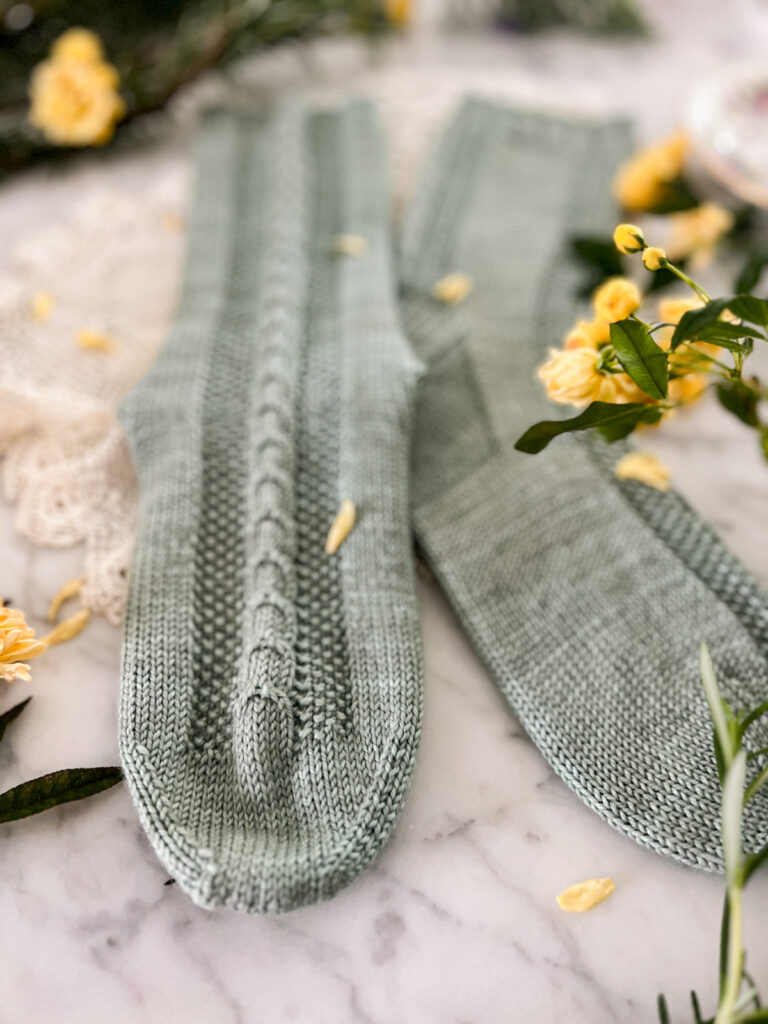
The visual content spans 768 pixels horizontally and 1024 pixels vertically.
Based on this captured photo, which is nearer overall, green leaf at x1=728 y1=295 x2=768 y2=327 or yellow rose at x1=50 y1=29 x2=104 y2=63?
green leaf at x1=728 y1=295 x2=768 y2=327

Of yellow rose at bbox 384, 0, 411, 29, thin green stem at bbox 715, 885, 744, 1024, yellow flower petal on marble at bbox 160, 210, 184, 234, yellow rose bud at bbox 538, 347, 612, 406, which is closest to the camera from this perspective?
thin green stem at bbox 715, 885, 744, 1024

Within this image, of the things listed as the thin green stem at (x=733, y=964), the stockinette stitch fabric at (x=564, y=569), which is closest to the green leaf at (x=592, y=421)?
the stockinette stitch fabric at (x=564, y=569)

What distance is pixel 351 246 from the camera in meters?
0.88

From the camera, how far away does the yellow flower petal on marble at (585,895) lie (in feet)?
1.75

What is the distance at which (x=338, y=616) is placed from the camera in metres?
0.62

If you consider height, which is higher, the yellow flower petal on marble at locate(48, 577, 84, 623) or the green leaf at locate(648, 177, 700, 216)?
the green leaf at locate(648, 177, 700, 216)

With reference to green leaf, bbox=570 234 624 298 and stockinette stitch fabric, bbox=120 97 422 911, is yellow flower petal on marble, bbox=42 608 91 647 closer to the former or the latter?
stockinette stitch fabric, bbox=120 97 422 911

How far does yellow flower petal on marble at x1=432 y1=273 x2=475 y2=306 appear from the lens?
2.87 feet

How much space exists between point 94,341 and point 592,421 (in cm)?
53

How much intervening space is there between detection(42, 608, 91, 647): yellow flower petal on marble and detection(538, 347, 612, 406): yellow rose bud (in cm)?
39

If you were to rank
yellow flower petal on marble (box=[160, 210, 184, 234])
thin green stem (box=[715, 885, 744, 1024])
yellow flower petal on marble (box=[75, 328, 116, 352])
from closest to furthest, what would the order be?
1. thin green stem (box=[715, 885, 744, 1024])
2. yellow flower petal on marble (box=[75, 328, 116, 352])
3. yellow flower petal on marble (box=[160, 210, 184, 234])

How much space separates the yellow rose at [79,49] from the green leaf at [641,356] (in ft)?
2.38

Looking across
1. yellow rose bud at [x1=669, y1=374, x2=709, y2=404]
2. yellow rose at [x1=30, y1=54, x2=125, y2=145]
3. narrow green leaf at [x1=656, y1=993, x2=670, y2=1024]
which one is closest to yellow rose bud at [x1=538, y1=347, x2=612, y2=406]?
yellow rose bud at [x1=669, y1=374, x2=709, y2=404]

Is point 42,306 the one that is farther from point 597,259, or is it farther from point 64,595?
point 597,259
